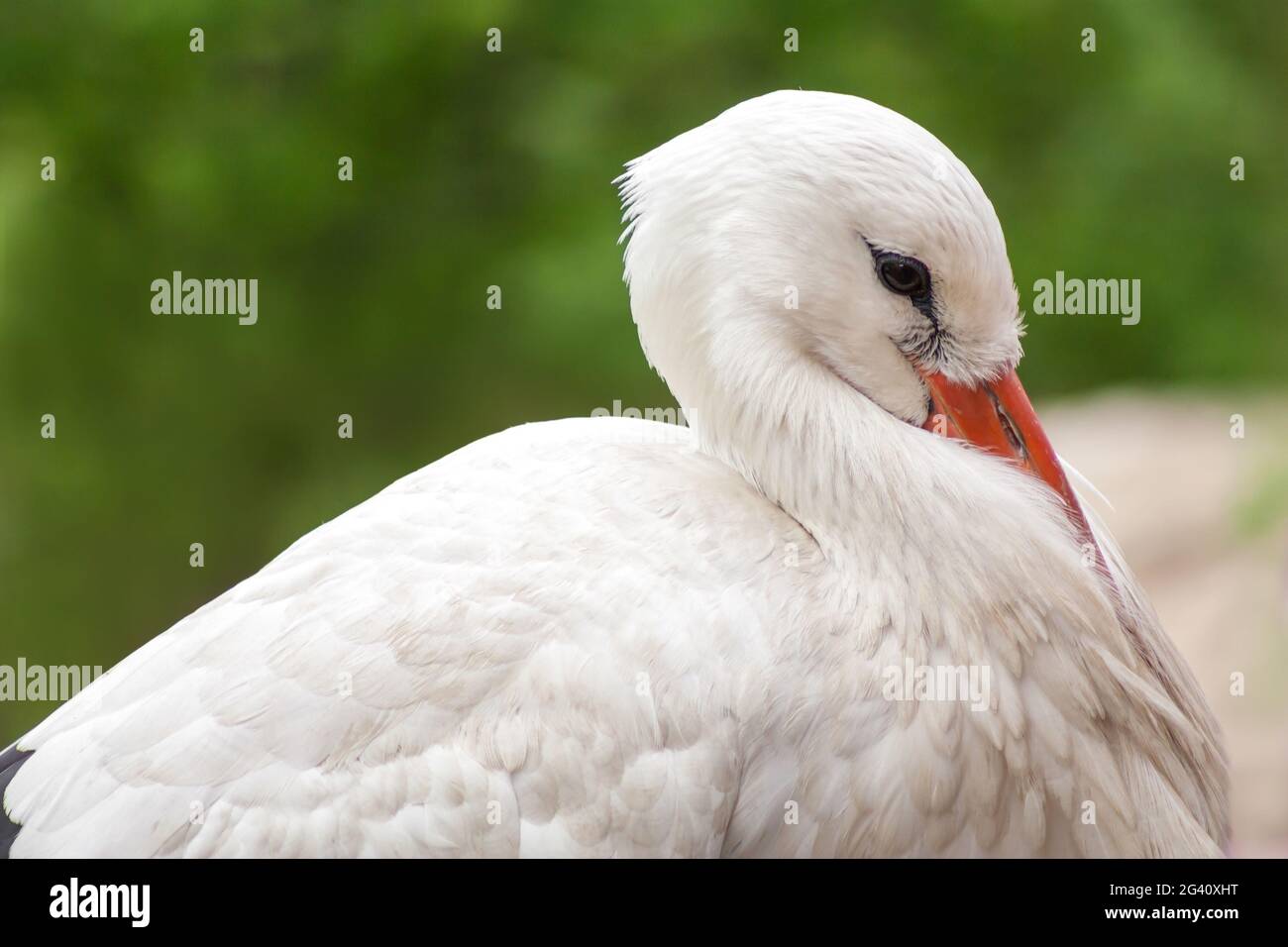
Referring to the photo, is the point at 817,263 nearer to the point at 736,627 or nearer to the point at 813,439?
the point at 813,439

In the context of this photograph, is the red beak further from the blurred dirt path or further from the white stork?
the blurred dirt path

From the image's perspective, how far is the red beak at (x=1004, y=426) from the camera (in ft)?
6.50

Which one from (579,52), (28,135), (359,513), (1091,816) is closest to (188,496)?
(28,135)

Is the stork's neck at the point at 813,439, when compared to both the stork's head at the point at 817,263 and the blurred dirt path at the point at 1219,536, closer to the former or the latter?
the stork's head at the point at 817,263

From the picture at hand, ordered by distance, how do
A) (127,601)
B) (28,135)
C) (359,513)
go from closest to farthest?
1. (359,513)
2. (28,135)
3. (127,601)

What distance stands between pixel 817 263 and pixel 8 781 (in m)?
1.32

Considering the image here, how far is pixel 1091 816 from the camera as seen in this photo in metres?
1.83

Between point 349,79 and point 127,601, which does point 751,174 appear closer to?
point 349,79

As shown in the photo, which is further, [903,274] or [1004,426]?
[1004,426]

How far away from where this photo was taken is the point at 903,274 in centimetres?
187

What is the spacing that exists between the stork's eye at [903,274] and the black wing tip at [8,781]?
4.46ft

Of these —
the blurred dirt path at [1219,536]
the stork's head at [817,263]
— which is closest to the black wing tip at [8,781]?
the stork's head at [817,263]

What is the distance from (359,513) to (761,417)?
0.58m

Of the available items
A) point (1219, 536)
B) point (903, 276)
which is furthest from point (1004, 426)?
point (1219, 536)
